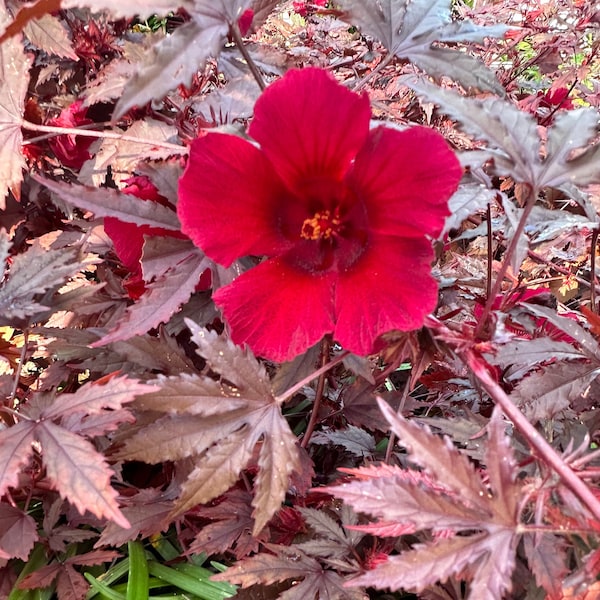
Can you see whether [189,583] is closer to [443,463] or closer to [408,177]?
[443,463]

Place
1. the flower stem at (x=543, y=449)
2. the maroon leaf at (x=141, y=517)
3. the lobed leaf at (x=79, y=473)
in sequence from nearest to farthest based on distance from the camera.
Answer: the flower stem at (x=543, y=449), the lobed leaf at (x=79, y=473), the maroon leaf at (x=141, y=517)

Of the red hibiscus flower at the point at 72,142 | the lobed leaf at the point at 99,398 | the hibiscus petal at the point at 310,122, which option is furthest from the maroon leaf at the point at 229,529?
the red hibiscus flower at the point at 72,142

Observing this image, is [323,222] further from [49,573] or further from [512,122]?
[49,573]

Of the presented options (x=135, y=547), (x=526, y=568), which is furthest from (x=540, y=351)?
(x=135, y=547)

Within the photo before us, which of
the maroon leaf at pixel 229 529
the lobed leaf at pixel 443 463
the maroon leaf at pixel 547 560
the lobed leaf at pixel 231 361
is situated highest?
the lobed leaf at pixel 231 361

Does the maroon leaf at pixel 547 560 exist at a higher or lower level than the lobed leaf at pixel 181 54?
lower

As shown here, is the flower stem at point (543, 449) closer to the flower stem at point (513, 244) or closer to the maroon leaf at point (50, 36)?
the flower stem at point (513, 244)
